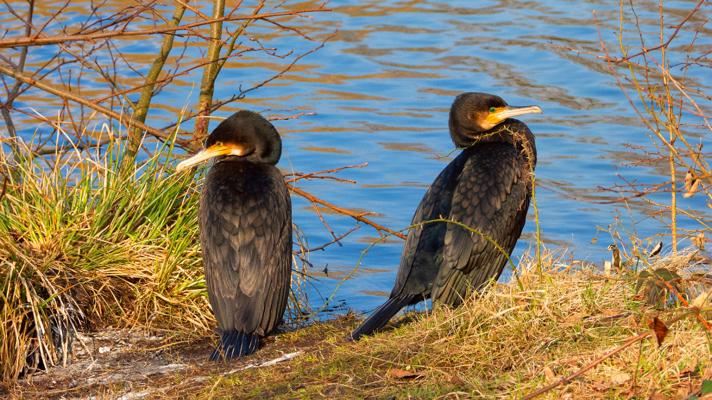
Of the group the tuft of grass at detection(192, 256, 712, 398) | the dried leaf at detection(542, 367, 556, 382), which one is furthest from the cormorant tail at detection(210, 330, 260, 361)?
the dried leaf at detection(542, 367, 556, 382)

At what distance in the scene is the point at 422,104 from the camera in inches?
511

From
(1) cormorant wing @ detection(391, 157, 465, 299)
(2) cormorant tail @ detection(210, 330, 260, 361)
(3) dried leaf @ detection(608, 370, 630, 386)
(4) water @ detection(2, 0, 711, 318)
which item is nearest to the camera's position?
(3) dried leaf @ detection(608, 370, 630, 386)

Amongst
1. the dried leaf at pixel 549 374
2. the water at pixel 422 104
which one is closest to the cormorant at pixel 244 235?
the dried leaf at pixel 549 374

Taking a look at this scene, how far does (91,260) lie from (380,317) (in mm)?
1605

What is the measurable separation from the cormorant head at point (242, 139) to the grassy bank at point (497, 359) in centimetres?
123

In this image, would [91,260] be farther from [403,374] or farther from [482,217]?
[403,374]

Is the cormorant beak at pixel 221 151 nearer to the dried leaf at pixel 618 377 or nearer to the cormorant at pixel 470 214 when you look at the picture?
the cormorant at pixel 470 214

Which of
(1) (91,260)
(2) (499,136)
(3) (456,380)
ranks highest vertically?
(2) (499,136)

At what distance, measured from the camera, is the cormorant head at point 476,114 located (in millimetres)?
6238

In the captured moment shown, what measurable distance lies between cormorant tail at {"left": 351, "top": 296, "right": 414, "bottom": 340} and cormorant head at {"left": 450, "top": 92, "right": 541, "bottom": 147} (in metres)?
1.12

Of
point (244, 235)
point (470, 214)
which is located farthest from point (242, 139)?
point (470, 214)

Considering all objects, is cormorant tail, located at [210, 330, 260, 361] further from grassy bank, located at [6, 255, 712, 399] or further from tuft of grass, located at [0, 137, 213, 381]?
tuft of grass, located at [0, 137, 213, 381]

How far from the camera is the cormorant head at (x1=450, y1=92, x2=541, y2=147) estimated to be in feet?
20.5

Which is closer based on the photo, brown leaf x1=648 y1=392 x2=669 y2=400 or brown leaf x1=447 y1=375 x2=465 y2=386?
brown leaf x1=648 y1=392 x2=669 y2=400
